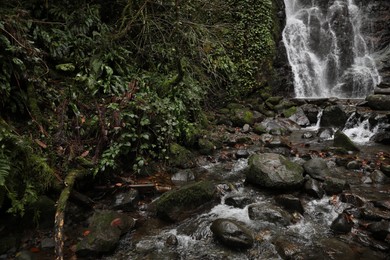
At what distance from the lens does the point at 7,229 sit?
373cm

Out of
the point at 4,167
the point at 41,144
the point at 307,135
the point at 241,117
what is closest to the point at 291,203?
the point at 41,144

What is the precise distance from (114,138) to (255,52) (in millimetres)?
8584

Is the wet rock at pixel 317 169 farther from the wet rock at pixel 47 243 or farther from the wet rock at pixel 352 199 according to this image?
the wet rock at pixel 47 243

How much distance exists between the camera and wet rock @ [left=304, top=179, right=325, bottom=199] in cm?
504

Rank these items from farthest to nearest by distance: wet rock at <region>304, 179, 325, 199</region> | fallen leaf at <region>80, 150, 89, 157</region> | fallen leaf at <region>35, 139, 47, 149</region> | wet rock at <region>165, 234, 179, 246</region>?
wet rock at <region>304, 179, 325, 199</region> < fallen leaf at <region>80, 150, 89, 157</region> < fallen leaf at <region>35, 139, 47, 149</region> < wet rock at <region>165, 234, 179, 246</region>

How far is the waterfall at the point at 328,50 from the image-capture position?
13.3 metres

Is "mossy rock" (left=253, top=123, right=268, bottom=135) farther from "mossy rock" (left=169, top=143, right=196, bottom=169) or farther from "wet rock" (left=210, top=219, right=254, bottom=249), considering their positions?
"wet rock" (left=210, top=219, right=254, bottom=249)

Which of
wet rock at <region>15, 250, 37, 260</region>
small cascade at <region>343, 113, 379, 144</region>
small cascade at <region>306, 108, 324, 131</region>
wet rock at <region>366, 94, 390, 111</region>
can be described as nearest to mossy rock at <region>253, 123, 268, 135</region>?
small cascade at <region>306, 108, 324, 131</region>

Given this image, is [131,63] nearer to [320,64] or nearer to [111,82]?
[111,82]

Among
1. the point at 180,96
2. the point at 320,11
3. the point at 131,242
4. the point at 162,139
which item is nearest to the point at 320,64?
the point at 320,11

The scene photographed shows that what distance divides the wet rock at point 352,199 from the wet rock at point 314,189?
1.10 feet

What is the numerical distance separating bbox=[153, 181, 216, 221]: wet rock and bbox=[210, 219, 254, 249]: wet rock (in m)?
0.68

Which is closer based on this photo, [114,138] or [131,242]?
[131,242]

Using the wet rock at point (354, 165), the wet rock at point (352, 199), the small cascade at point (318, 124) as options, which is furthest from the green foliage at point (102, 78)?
the small cascade at point (318, 124)
